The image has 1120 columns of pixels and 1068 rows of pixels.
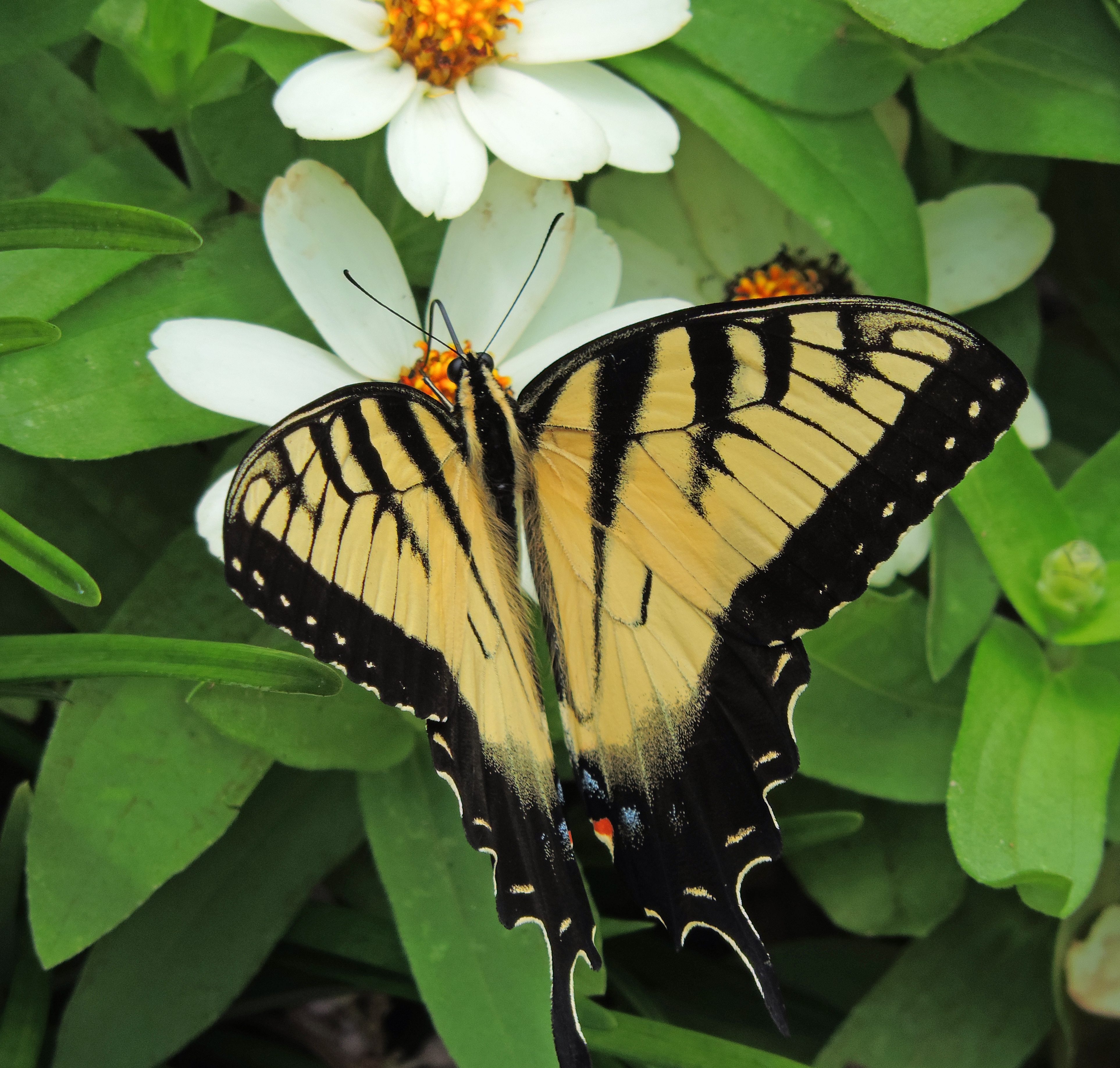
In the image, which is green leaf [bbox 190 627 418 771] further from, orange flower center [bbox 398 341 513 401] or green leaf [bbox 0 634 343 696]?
orange flower center [bbox 398 341 513 401]

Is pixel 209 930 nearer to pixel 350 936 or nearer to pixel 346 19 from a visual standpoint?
pixel 350 936

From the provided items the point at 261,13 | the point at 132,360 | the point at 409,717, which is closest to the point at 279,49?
the point at 261,13

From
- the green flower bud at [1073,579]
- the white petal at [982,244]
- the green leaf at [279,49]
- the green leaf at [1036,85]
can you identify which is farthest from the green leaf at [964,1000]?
the green leaf at [279,49]

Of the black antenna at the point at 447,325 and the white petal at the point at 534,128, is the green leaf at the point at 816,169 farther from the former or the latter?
the black antenna at the point at 447,325

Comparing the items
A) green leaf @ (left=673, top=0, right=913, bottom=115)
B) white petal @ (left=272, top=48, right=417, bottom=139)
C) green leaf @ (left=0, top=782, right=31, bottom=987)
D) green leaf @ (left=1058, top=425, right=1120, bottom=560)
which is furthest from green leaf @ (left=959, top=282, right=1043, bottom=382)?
green leaf @ (left=0, top=782, right=31, bottom=987)

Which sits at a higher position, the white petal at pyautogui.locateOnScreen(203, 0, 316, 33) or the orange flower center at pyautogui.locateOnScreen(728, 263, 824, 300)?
the white petal at pyautogui.locateOnScreen(203, 0, 316, 33)

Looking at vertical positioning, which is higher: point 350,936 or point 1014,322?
point 1014,322

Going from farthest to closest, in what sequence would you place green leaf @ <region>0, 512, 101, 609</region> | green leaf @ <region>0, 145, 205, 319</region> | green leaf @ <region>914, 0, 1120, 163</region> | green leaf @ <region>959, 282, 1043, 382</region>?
green leaf @ <region>959, 282, 1043, 382</region>, green leaf @ <region>914, 0, 1120, 163</region>, green leaf @ <region>0, 145, 205, 319</region>, green leaf @ <region>0, 512, 101, 609</region>
